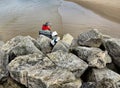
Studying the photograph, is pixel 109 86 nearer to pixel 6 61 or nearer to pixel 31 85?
pixel 31 85

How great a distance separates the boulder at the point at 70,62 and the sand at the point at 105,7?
34.2ft

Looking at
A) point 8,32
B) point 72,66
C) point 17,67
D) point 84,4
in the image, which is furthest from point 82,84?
point 84,4

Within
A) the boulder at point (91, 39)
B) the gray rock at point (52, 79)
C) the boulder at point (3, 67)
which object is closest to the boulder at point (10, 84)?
the boulder at point (3, 67)

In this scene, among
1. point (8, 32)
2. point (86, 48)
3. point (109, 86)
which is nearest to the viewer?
point (109, 86)

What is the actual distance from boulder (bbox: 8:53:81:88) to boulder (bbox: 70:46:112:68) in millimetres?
378

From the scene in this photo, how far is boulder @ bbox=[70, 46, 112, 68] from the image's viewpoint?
419cm

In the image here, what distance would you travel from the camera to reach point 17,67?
417 centimetres

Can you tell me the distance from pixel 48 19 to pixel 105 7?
3.59 meters

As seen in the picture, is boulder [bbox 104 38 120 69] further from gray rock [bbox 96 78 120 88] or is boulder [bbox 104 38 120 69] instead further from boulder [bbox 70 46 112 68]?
gray rock [bbox 96 78 120 88]

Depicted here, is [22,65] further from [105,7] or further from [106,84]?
[105,7]

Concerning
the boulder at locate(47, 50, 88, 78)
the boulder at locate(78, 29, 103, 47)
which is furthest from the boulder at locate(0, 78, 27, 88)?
the boulder at locate(78, 29, 103, 47)

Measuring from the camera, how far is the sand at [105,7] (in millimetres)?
14969

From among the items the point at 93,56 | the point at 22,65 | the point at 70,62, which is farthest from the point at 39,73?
the point at 93,56

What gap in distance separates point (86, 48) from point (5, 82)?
135 cm
